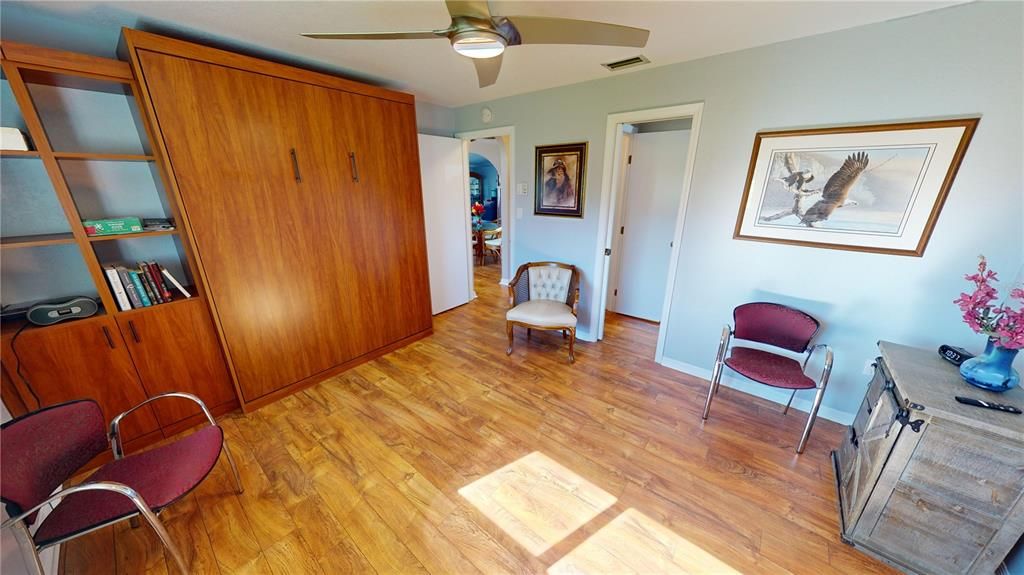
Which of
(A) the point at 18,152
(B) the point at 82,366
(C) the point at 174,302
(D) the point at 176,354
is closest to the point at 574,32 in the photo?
(A) the point at 18,152

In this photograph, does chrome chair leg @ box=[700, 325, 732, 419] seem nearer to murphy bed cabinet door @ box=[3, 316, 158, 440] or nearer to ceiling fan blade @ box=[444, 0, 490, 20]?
ceiling fan blade @ box=[444, 0, 490, 20]

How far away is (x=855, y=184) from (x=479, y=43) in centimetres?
219

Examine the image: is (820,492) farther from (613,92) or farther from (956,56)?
(613,92)

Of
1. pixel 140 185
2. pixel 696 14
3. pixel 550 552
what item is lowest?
pixel 550 552

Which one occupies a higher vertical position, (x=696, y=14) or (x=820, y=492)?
(x=696, y=14)

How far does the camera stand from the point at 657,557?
1376 millimetres

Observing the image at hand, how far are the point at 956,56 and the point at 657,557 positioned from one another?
2.71 metres

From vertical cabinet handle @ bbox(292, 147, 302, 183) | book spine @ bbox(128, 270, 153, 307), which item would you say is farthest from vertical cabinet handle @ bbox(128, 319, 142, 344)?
vertical cabinet handle @ bbox(292, 147, 302, 183)

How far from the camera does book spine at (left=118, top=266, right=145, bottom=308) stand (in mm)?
1736

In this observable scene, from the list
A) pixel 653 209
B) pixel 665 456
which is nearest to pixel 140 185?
pixel 665 456

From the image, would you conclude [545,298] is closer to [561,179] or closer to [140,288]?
[561,179]

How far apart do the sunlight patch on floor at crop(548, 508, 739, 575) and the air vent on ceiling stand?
2734mm

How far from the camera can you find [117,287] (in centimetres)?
171

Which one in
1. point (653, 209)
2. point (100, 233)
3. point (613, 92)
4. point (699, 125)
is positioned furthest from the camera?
point (653, 209)
